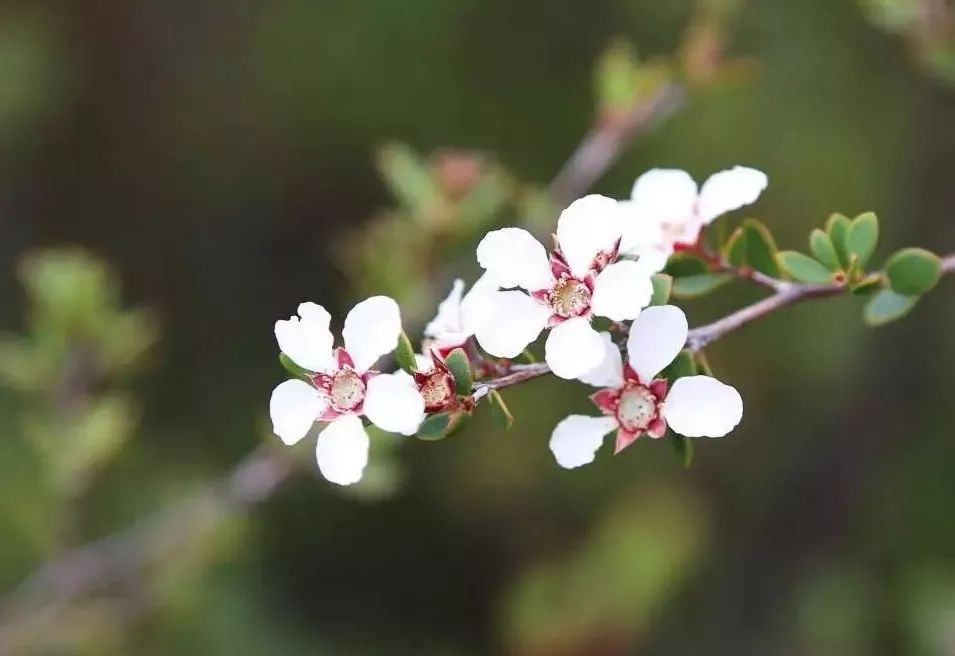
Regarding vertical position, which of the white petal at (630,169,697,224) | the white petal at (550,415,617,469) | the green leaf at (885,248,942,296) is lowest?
the white petal at (550,415,617,469)

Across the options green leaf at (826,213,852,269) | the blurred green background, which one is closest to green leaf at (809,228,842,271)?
green leaf at (826,213,852,269)

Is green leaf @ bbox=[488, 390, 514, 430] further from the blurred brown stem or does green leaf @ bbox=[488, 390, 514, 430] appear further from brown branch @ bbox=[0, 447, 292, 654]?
brown branch @ bbox=[0, 447, 292, 654]

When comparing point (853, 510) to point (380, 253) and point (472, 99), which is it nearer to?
point (472, 99)

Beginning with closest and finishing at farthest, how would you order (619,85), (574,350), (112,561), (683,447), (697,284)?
(574,350) < (683,447) < (697,284) < (619,85) < (112,561)

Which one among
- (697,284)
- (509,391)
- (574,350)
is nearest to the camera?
(574,350)

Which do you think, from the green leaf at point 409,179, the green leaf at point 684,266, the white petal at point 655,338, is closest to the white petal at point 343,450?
the white petal at point 655,338

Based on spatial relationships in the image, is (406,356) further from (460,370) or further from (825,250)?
(825,250)

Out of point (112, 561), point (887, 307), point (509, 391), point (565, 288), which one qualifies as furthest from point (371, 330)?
point (509, 391)
